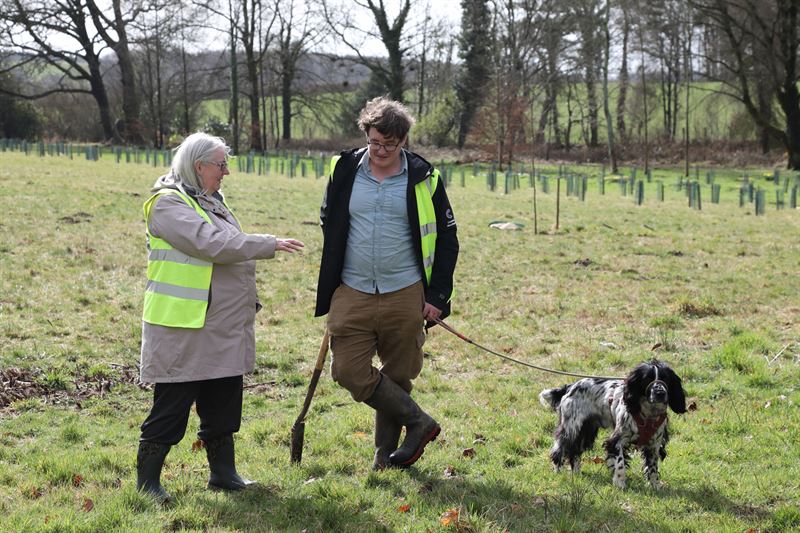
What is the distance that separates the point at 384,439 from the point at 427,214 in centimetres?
141

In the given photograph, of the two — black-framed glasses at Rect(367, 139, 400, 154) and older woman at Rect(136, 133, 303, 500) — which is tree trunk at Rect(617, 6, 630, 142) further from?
older woman at Rect(136, 133, 303, 500)

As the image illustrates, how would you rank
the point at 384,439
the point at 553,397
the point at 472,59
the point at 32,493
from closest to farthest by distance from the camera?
1. the point at 32,493
2. the point at 384,439
3. the point at 553,397
4. the point at 472,59

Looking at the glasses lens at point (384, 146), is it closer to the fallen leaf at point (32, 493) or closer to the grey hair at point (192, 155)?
the grey hair at point (192, 155)

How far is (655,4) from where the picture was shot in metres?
44.0

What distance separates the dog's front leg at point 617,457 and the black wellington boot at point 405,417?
1.01 meters

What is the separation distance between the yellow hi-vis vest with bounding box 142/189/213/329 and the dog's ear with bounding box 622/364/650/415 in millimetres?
2370

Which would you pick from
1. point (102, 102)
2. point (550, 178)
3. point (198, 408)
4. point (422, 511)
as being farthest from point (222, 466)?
point (102, 102)

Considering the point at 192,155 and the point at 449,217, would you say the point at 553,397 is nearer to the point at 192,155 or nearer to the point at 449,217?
the point at 449,217

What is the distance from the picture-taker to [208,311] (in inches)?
173

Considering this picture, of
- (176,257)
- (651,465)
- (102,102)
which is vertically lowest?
(651,465)

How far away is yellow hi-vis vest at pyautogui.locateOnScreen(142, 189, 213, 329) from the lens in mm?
4281

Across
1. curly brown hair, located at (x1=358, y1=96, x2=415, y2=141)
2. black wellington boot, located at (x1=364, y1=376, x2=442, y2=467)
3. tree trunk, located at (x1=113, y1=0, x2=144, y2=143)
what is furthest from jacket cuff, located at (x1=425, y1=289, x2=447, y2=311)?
tree trunk, located at (x1=113, y1=0, x2=144, y2=143)

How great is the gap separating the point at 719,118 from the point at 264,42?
31547mm

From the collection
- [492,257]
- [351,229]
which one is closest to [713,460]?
[351,229]
